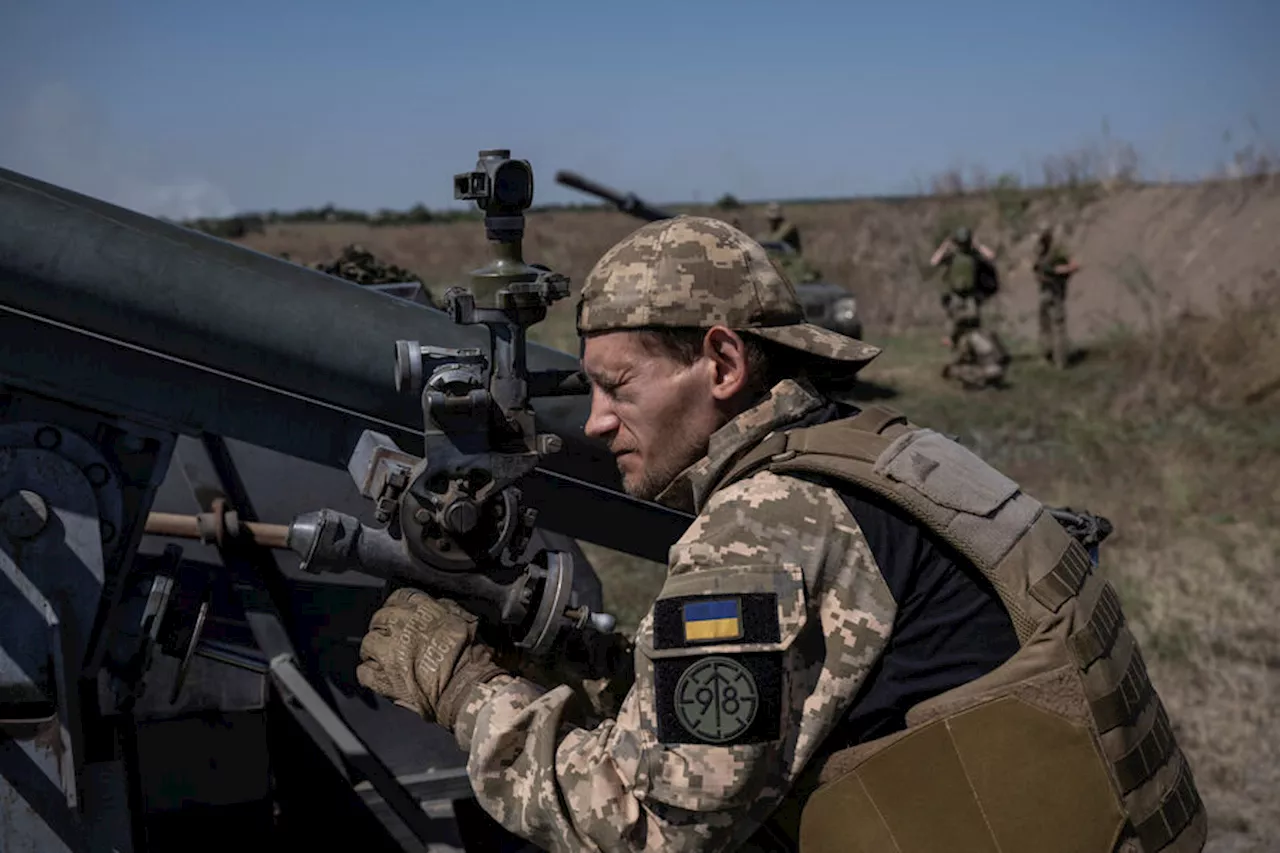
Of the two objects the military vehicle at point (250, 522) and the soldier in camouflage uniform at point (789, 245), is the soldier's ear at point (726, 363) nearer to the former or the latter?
the military vehicle at point (250, 522)

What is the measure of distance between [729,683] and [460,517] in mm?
668

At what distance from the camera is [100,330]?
122 inches

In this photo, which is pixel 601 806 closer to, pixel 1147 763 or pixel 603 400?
pixel 603 400

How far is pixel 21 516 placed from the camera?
9.82 feet

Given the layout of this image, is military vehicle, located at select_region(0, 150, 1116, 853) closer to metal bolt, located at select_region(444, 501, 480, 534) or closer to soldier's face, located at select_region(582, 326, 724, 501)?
metal bolt, located at select_region(444, 501, 480, 534)

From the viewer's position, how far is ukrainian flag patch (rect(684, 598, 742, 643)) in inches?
85.8

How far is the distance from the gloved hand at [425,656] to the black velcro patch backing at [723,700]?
0.48 metres

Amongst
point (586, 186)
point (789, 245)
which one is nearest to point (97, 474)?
point (586, 186)

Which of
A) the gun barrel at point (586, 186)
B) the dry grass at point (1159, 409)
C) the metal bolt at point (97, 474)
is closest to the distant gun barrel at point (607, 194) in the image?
the gun barrel at point (586, 186)

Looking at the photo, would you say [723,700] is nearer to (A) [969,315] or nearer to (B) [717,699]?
(B) [717,699]

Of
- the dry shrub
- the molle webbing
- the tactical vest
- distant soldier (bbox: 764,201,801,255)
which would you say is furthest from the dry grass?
the molle webbing

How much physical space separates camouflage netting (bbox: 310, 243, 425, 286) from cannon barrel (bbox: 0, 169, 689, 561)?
193 cm

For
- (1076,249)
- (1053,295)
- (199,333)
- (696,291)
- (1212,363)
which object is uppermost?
(696,291)

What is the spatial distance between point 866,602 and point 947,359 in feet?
54.9
